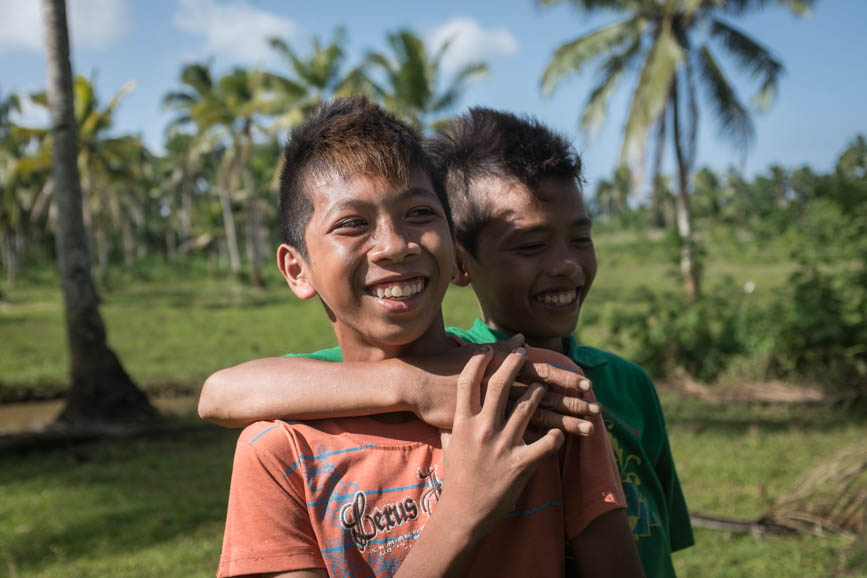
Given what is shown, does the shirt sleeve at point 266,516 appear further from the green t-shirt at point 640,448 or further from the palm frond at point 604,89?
the palm frond at point 604,89

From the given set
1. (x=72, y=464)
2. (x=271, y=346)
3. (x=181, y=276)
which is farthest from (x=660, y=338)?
(x=181, y=276)

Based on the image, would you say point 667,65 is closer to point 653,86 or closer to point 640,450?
point 653,86

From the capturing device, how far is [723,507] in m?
4.94

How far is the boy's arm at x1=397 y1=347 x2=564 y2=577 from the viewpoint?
108 cm

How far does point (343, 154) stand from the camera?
130 centimetres

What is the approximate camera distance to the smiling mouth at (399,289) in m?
1.23

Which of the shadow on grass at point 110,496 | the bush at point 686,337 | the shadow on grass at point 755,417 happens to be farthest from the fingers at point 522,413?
the bush at point 686,337

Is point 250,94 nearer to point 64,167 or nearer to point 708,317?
point 64,167

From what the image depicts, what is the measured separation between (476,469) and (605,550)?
0.92 feet

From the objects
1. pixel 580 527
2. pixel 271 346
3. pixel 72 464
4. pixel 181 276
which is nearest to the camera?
pixel 580 527

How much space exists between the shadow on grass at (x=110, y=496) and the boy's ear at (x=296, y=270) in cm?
400

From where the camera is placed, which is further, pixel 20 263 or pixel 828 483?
pixel 20 263

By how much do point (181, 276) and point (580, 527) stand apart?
99.7ft

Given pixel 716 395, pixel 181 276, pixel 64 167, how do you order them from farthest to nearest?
pixel 181 276, pixel 716 395, pixel 64 167
